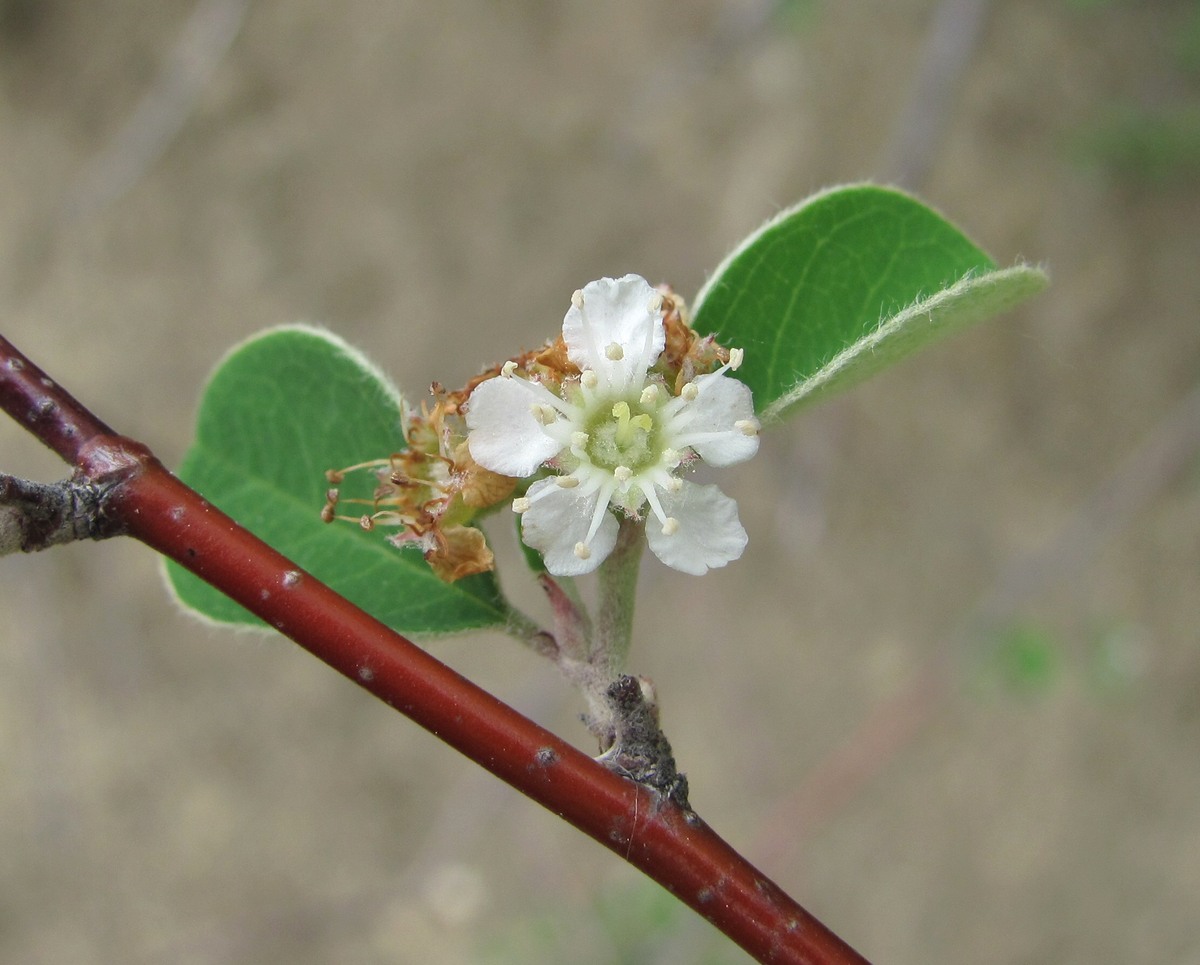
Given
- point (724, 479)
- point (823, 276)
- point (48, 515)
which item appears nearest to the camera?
point (48, 515)

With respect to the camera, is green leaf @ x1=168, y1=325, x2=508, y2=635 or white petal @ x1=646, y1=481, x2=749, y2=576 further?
green leaf @ x1=168, y1=325, x2=508, y2=635

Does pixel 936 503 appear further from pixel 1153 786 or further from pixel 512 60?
pixel 512 60

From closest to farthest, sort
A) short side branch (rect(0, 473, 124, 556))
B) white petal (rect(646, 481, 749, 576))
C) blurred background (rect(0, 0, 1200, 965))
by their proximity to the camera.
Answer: short side branch (rect(0, 473, 124, 556))
white petal (rect(646, 481, 749, 576))
blurred background (rect(0, 0, 1200, 965))

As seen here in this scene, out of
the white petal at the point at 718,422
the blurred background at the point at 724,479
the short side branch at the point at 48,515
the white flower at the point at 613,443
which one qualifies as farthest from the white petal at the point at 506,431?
the blurred background at the point at 724,479

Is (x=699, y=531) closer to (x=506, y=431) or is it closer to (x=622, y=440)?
(x=622, y=440)

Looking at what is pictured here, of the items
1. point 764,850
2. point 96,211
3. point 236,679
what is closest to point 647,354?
point 764,850

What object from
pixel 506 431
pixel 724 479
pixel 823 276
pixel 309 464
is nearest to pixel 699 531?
pixel 506 431

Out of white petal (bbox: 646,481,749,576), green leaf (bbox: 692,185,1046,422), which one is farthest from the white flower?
green leaf (bbox: 692,185,1046,422)

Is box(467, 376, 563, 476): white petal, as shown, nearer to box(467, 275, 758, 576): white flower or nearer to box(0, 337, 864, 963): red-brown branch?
box(467, 275, 758, 576): white flower
